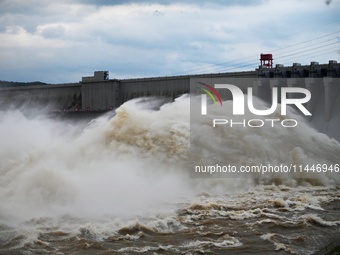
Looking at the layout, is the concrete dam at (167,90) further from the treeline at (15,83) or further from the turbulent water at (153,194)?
the turbulent water at (153,194)

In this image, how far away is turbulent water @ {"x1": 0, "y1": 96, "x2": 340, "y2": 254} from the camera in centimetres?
1284

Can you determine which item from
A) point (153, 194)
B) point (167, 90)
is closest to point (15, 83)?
point (167, 90)

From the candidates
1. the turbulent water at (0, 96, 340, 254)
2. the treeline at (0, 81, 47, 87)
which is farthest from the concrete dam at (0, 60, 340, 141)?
the turbulent water at (0, 96, 340, 254)

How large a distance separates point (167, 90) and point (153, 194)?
22.3m

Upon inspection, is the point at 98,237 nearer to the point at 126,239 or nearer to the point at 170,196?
the point at 126,239

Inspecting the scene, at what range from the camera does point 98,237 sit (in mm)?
13055

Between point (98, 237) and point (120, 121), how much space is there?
29.2ft

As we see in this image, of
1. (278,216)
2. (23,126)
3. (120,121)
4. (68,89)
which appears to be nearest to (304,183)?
(278,216)

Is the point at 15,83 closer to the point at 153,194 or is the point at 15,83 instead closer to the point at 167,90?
the point at 167,90

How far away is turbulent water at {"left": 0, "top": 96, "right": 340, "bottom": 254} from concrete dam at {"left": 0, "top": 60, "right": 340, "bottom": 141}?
7.82 metres

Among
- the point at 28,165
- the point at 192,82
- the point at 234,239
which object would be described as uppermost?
the point at 192,82

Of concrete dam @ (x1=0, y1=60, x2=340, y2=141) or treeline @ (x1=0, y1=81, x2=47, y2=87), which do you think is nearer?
concrete dam @ (x1=0, y1=60, x2=340, y2=141)

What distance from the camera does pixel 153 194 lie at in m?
17.7

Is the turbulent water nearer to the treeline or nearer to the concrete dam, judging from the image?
the concrete dam
